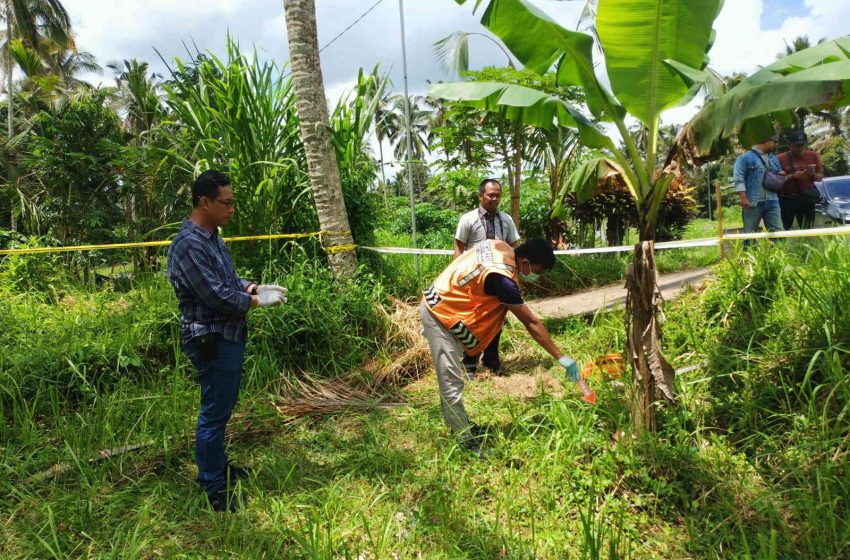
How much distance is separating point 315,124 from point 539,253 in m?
2.80

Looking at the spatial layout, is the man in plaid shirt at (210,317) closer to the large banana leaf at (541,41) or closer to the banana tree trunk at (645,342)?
the large banana leaf at (541,41)

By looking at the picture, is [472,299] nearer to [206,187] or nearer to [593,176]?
[593,176]

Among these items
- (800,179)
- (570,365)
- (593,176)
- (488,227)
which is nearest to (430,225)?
(488,227)

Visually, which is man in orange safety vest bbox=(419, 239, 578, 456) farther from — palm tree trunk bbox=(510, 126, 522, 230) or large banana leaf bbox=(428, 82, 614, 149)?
palm tree trunk bbox=(510, 126, 522, 230)

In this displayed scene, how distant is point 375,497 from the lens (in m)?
2.57

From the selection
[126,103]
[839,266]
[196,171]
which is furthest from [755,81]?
[126,103]

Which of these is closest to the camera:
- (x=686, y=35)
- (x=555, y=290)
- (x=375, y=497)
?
(x=686, y=35)

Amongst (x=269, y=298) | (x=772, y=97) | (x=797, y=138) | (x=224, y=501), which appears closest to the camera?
(x=772, y=97)

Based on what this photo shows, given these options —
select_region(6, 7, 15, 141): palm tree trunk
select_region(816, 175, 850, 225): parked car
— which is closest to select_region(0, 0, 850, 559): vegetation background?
select_region(816, 175, 850, 225): parked car

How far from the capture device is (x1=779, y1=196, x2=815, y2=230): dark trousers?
5125mm

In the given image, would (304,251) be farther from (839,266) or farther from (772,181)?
(772,181)

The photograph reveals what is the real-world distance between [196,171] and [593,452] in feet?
13.6

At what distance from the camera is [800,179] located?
16.3 ft

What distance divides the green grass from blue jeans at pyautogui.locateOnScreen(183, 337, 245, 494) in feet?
0.58
